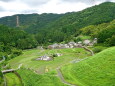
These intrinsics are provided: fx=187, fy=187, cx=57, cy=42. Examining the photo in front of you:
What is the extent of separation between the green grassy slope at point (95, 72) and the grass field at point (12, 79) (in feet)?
53.7

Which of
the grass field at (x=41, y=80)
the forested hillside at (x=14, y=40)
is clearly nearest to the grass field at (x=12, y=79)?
the grass field at (x=41, y=80)

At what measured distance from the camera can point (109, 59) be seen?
5788 centimetres

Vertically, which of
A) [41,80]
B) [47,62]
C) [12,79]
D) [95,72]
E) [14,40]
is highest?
[14,40]

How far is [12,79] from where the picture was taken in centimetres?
6725

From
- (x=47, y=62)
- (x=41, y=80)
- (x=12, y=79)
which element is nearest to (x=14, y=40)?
(x=47, y=62)

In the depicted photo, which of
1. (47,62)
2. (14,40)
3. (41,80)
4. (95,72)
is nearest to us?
(95,72)

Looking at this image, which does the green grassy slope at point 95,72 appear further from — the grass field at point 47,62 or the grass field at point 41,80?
the grass field at point 47,62

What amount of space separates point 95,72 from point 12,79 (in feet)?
101

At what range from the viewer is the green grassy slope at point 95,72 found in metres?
47.7

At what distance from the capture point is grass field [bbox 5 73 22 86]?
205 feet

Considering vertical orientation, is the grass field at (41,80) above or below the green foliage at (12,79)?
above

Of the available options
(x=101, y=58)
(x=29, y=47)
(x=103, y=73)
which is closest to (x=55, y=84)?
(x=103, y=73)

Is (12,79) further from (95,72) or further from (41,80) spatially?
(95,72)

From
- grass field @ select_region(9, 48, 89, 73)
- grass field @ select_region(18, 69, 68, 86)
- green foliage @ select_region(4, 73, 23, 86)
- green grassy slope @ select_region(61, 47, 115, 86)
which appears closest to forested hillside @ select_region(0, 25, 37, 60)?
grass field @ select_region(9, 48, 89, 73)
